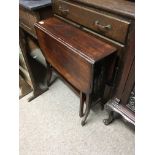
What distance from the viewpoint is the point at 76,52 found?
1.00 m

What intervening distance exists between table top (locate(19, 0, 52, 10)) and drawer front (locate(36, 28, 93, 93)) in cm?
18

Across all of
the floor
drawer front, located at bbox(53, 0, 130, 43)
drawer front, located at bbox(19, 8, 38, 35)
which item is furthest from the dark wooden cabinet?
the floor

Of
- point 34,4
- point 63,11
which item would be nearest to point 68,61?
point 63,11

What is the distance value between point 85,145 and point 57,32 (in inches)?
35.7

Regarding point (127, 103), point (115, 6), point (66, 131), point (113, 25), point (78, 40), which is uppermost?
point (115, 6)

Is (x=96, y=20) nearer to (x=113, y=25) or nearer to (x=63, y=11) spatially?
(x=113, y=25)

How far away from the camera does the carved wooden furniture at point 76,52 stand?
3.26 feet

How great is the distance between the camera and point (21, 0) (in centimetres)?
136

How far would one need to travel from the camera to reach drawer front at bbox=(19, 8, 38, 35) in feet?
4.51

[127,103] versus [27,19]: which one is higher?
[27,19]

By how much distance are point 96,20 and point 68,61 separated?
12.3 inches

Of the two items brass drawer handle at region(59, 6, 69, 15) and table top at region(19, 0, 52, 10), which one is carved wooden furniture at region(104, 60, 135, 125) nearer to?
brass drawer handle at region(59, 6, 69, 15)
